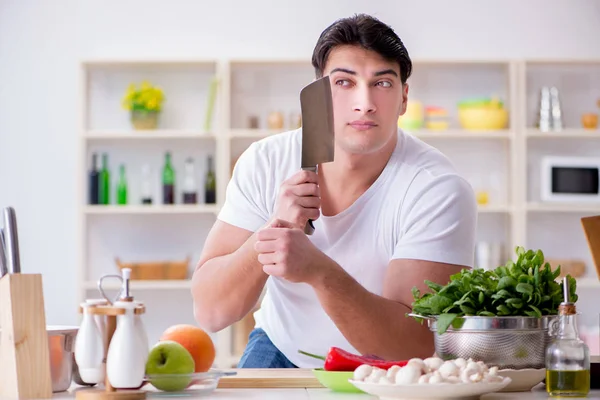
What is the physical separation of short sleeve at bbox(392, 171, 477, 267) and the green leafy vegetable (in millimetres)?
510

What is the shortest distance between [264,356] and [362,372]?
908mm

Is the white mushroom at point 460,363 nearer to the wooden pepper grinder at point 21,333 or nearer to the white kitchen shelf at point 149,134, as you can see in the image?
the wooden pepper grinder at point 21,333

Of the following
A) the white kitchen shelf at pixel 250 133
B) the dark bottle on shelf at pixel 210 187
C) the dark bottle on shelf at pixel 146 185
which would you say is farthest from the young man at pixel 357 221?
the dark bottle on shelf at pixel 146 185

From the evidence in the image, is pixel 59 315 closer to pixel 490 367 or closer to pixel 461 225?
pixel 461 225

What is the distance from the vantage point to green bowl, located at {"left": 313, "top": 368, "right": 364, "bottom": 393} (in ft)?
4.84

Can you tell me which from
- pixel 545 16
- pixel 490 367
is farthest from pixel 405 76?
pixel 545 16

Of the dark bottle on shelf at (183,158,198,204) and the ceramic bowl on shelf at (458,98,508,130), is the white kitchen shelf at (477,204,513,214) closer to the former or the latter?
the ceramic bowl on shelf at (458,98,508,130)

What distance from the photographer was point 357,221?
221 centimetres

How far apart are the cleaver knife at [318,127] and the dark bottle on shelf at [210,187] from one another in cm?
330

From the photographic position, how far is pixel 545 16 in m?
5.43

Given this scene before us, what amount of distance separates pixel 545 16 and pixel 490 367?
4355mm

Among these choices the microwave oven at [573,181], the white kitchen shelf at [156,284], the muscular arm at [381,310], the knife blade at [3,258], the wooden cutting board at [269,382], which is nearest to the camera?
the knife blade at [3,258]

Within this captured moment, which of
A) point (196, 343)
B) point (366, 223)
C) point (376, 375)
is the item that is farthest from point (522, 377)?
point (366, 223)

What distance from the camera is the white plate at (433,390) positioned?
1316 mm
